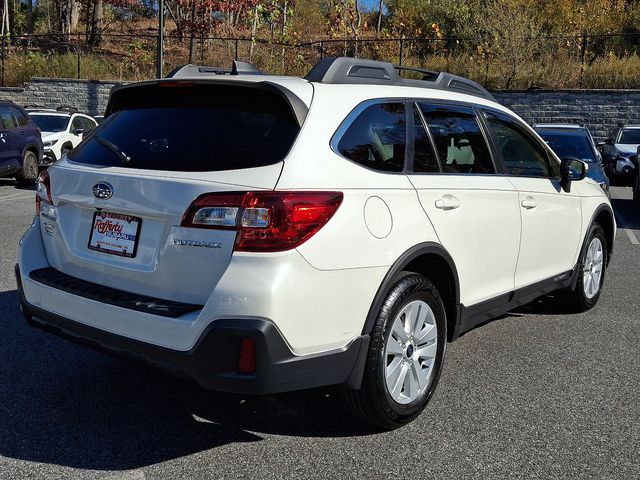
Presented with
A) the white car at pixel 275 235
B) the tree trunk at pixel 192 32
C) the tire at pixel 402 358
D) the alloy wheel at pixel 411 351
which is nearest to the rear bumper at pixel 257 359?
the white car at pixel 275 235

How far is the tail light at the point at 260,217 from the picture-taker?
307 cm

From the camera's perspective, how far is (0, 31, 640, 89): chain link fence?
27.4m

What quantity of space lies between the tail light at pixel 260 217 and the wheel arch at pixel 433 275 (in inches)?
20.2

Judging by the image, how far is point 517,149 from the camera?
5152 mm

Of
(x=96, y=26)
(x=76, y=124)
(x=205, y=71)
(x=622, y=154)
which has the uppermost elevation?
(x=96, y=26)

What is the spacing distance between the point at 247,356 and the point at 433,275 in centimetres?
142

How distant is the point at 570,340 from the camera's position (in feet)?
17.9

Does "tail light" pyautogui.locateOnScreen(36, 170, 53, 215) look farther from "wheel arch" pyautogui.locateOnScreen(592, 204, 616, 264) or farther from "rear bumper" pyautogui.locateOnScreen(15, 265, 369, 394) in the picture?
"wheel arch" pyautogui.locateOnScreen(592, 204, 616, 264)

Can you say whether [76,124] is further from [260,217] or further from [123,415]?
[260,217]

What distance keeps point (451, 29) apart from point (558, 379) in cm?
3089

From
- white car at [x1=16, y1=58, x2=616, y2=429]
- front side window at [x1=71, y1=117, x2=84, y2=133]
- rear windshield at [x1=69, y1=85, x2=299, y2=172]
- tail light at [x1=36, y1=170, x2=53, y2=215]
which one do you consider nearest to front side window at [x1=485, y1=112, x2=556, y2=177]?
white car at [x1=16, y1=58, x2=616, y2=429]

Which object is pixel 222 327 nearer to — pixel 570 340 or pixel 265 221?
pixel 265 221

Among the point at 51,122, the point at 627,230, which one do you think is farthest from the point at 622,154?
the point at 51,122

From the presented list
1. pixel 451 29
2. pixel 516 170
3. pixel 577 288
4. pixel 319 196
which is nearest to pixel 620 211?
pixel 577 288
